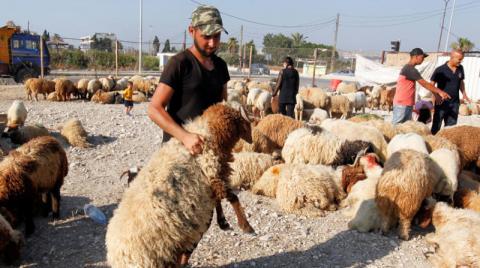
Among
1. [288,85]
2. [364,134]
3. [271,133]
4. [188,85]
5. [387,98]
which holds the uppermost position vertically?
[188,85]

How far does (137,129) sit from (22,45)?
55.7 ft

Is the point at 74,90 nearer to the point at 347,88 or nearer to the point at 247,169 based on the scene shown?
the point at 247,169

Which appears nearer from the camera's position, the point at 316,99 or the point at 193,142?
the point at 193,142

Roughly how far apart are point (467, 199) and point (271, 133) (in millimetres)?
3491

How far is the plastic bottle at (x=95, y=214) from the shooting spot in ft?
15.7

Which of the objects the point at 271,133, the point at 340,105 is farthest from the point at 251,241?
the point at 340,105

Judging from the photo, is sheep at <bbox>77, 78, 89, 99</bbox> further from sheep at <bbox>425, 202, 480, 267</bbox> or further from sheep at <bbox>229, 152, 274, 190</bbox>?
sheep at <bbox>425, 202, 480, 267</bbox>

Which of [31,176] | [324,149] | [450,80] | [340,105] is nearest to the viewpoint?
[31,176]

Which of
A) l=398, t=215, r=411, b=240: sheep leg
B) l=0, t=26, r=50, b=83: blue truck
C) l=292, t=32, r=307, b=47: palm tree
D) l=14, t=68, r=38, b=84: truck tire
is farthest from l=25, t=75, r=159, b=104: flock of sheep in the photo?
l=292, t=32, r=307, b=47: palm tree

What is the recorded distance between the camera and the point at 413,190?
4.34 metres

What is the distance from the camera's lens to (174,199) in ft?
7.85

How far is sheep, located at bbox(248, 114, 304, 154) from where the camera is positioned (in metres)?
7.12

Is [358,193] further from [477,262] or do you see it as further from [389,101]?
[389,101]

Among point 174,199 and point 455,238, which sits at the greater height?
point 174,199
